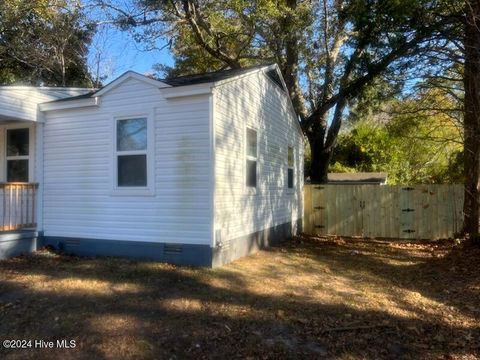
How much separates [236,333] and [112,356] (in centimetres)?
142

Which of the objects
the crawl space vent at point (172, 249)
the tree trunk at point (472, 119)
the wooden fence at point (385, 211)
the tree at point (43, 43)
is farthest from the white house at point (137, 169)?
the tree at point (43, 43)

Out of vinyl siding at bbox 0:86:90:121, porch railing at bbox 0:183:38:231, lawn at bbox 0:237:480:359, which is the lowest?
lawn at bbox 0:237:480:359

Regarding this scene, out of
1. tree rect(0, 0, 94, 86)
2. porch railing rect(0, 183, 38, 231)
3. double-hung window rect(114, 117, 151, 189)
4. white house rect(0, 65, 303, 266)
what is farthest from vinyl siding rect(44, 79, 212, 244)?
tree rect(0, 0, 94, 86)

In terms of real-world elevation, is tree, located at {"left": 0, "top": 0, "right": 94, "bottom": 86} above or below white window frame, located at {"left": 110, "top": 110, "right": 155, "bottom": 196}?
above

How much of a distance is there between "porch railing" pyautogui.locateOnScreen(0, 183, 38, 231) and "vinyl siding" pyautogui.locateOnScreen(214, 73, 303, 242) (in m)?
4.41

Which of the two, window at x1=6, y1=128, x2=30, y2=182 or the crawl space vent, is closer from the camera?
the crawl space vent

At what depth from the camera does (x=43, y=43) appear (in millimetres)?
20875

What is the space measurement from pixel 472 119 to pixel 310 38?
7694 millimetres

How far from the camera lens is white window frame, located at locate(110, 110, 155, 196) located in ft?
27.9

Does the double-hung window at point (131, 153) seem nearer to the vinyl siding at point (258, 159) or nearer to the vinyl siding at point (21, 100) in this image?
the vinyl siding at point (258, 159)

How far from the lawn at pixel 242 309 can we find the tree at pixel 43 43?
12766 mm

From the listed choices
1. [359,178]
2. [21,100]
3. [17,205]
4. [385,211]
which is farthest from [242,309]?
[359,178]

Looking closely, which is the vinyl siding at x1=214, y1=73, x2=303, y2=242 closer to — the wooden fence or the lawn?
the wooden fence

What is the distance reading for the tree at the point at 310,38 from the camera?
11.3 m
